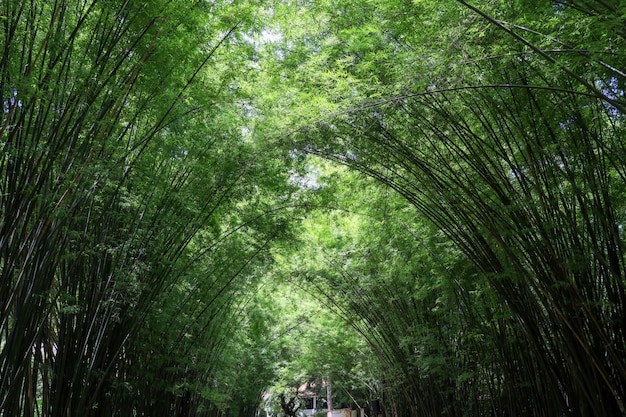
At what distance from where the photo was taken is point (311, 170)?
6.12 m

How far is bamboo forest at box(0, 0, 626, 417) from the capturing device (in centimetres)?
315

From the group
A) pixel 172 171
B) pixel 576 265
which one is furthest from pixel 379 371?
pixel 576 265

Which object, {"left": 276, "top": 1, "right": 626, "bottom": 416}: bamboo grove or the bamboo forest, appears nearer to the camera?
the bamboo forest

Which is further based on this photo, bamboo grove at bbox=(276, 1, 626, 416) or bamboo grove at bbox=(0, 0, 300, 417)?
bamboo grove at bbox=(276, 1, 626, 416)

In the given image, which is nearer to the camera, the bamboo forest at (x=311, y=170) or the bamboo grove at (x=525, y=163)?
the bamboo forest at (x=311, y=170)

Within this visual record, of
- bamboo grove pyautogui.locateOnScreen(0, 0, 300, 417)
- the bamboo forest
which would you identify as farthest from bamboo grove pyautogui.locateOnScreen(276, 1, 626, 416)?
bamboo grove pyautogui.locateOnScreen(0, 0, 300, 417)

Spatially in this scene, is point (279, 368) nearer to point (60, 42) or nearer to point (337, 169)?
point (337, 169)

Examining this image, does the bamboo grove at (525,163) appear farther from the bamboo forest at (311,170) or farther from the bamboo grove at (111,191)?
the bamboo grove at (111,191)

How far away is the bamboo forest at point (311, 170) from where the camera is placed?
3154 mm

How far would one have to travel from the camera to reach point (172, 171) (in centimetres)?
518

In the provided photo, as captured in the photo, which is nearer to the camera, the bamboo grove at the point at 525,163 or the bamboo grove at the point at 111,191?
the bamboo grove at the point at 111,191

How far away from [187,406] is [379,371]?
13.7 ft

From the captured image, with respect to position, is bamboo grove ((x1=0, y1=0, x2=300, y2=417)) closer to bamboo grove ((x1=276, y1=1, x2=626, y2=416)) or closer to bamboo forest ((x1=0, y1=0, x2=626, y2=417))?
bamboo forest ((x1=0, y1=0, x2=626, y2=417))

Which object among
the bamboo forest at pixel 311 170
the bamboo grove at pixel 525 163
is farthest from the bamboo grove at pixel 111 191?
the bamboo grove at pixel 525 163
